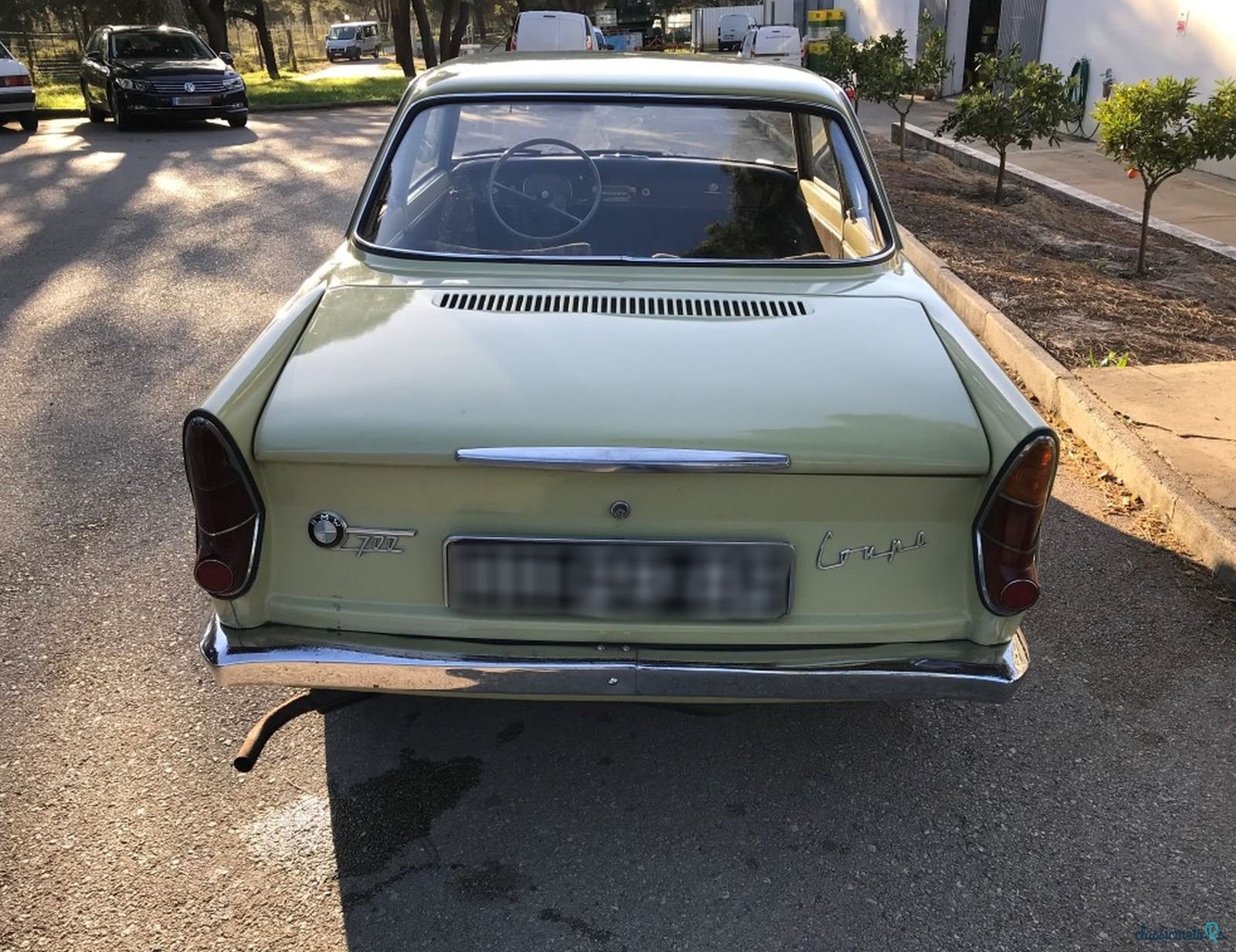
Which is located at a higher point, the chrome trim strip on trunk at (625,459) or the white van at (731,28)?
the chrome trim strip on trunk at (625,459)

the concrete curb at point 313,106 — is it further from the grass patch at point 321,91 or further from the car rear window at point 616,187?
the car rear window at point 616,187

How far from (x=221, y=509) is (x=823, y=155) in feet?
8.25

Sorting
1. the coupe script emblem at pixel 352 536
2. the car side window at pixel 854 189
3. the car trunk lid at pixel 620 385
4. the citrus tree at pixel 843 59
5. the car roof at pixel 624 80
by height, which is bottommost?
the citrus tree at pixel 843 59

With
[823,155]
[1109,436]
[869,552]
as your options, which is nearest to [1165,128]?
[1109,436]

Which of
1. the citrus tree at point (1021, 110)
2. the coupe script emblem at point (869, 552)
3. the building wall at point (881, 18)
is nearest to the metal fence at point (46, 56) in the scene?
the building wall at point (881, 18)

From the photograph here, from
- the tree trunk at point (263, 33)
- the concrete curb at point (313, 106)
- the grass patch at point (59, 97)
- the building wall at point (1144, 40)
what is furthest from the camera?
the tree trunk at point (263, 33)

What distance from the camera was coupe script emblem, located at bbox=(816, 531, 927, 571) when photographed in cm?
246

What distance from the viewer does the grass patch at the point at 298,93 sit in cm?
2042

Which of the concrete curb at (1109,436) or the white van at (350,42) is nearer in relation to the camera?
the concrete curb at (1109,436)

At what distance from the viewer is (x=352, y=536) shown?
2.46 meters

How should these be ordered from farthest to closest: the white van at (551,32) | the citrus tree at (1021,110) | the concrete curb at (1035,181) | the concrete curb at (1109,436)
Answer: the white van at (551,32)
the citrus tree at (1021,110)
the concrete curb at (1035,181)
the concrete curb at (1109,436)

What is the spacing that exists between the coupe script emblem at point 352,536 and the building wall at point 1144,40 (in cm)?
1250

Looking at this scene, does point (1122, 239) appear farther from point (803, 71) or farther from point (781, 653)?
point (781, 653)

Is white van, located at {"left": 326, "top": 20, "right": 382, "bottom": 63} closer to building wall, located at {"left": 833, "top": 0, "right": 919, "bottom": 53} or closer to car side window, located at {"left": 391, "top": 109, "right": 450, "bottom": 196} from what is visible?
building wall, located at {"left": 833, "top": 0, "right": 919, "bottom": 53}
